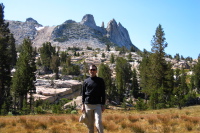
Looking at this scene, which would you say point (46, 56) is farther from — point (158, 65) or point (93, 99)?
point (93, 99)

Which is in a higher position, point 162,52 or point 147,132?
point 162,52

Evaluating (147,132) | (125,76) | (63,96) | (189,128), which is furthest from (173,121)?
(125,76)

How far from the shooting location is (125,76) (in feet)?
307

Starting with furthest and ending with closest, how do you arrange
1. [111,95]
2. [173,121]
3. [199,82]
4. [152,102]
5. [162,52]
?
1. [199,82]
2. [111,95]
3. [162,52]
4. [152,102]
5. [173,121]

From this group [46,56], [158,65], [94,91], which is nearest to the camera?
[94,91]

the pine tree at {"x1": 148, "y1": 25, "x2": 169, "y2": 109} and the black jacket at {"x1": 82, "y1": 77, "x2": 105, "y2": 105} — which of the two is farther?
the pine tree at {"x1": 148, "y1": 25, "x2": 169, "y2": 109}

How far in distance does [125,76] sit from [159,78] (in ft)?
162

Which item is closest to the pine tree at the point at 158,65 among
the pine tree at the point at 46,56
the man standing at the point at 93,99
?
the man standing at the point at 93,99

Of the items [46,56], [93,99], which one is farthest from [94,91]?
[46,56]

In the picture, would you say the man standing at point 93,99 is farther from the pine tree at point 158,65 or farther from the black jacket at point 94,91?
the pine tree at point 158,65

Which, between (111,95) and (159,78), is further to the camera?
(111,95)

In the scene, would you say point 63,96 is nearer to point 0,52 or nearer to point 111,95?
point 111,95

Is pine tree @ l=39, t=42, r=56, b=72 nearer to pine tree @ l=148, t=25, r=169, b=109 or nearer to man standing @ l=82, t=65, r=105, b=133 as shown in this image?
pine tree @ l=148, t=25, r=169, b=109

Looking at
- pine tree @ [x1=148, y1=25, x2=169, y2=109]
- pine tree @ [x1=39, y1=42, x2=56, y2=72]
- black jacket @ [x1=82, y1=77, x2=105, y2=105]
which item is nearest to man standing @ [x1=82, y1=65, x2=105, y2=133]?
A: black jacket @ [x1=82, y1=77, x2=105, y2=105]
